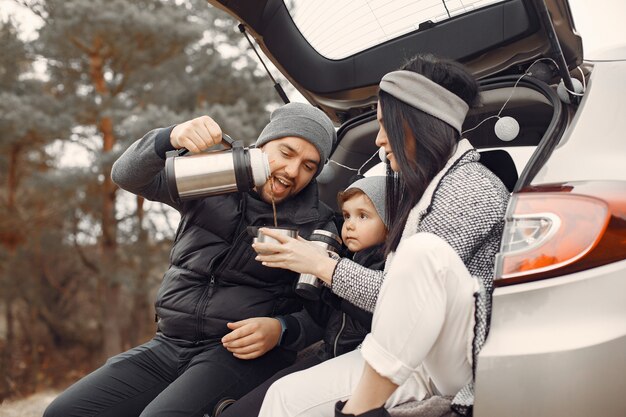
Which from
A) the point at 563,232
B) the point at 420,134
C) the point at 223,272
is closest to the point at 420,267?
the point at 563,232

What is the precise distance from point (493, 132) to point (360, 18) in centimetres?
71

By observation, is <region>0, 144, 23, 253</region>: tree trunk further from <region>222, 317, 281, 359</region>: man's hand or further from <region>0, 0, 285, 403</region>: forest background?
<region>222, 317, 281, 359</region>: man's hand

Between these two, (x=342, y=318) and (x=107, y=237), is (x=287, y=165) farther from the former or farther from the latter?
(x=107, y=237)

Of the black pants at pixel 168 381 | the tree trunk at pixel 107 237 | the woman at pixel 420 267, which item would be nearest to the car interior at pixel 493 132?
the woman at pixel 420 267

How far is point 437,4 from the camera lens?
2375 millimetres

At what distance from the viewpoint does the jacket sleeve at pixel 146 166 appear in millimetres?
2264

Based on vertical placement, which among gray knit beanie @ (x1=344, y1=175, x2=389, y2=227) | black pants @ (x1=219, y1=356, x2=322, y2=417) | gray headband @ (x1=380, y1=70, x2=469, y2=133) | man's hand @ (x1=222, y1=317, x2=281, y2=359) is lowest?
black pants @ (x1=219, y1=356, x2=322, y2=417)

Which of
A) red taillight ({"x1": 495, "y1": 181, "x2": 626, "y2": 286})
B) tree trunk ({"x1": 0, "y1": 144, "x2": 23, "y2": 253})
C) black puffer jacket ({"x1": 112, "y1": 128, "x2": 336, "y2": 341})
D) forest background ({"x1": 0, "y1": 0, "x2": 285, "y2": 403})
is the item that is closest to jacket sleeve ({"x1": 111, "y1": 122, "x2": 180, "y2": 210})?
black puffer jacket ({"x1": 112, "y1": 128, "x2": 336, "y2": 341})

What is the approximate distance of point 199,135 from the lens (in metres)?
2.15

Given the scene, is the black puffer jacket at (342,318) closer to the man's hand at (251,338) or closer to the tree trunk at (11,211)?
the man's hand at (251,338)

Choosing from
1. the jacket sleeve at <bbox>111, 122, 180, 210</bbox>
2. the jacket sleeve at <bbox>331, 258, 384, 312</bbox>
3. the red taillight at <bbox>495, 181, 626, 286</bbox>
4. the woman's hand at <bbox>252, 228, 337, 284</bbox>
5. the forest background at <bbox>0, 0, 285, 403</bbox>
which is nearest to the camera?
the red taillight at <bbox>495, 181, 626, 286</bbox>

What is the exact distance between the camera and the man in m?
2.15

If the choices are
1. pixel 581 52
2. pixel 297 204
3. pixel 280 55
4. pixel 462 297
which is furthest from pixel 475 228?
pixel 280 55

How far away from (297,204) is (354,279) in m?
0.66
